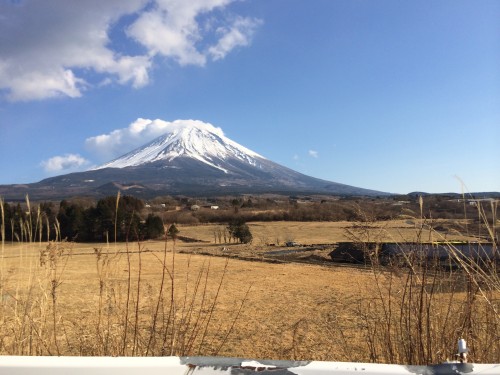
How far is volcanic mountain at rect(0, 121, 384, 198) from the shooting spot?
408ft

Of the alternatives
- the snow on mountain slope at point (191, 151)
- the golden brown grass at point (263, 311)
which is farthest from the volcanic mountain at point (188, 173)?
the golden brown grass at point (263, 311)

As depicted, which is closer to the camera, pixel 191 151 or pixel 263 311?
pixel 263 311

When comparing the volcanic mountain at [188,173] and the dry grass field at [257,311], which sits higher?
the volcanic mountain at [188,173]

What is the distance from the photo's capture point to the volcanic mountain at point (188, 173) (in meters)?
124

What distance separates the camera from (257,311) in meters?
7.45

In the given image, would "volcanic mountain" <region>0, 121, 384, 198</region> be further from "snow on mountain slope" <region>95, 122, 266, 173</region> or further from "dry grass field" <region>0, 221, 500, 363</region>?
"dry grass field" <region>0, 221, 500, 363</region>

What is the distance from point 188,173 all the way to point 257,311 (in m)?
138

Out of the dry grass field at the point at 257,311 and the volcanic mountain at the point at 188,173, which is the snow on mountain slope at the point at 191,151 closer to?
the volcanic mountain at the point at 188,173

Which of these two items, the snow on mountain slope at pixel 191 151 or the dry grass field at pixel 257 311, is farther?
the snow on mountain slope at pixel 191 151

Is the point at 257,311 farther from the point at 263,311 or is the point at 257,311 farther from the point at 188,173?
the point at 188,173

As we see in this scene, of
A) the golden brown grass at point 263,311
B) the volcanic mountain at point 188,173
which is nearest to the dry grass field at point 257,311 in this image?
the golden brown grass at point 263,311

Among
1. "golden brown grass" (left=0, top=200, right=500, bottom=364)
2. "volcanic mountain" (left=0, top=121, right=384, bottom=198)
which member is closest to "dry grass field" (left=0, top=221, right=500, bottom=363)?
"golden brown grass" (left=0, top=200, right=500, bottom=364)

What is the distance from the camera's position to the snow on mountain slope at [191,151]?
160 metres

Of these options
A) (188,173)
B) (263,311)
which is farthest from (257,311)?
(188,173)
